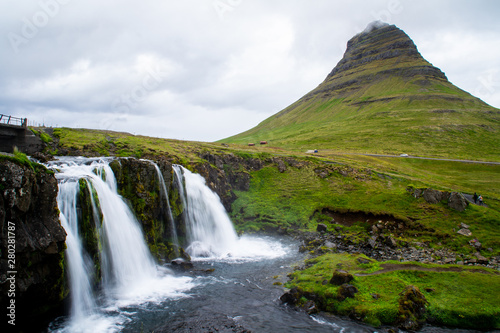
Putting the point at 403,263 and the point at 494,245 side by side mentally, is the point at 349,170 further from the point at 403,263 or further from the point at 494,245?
the point at 403,263

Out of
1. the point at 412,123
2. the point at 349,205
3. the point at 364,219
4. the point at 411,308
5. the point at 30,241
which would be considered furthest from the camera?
the point at 412,123

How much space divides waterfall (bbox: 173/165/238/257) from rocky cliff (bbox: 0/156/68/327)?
17520mm

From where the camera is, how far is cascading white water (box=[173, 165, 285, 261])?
34.5 metres

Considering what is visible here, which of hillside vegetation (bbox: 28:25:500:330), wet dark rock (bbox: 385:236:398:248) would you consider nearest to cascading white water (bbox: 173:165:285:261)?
hillside vegetation (bbox: 28:25:500:330)

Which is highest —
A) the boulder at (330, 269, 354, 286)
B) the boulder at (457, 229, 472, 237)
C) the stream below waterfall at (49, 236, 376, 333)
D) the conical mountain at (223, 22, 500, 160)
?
the conical mountain at (223, 22, 500, 160)

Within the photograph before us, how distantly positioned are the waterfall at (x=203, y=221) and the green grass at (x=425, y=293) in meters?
14.1

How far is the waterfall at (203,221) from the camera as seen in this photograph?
35.7m

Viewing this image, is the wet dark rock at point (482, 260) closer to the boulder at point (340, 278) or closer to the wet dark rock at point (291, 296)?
the boulder at point (340, 278)

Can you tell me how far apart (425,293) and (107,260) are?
25716 millimetres

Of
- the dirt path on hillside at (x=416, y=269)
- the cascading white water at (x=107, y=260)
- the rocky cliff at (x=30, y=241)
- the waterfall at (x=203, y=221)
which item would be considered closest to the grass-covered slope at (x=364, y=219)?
the dirt path on hillside at (x=416, y=269)

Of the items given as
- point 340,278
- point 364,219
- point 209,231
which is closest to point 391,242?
point 364,219

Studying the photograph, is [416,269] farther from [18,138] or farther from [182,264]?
[18,138]

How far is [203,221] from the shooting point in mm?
39375

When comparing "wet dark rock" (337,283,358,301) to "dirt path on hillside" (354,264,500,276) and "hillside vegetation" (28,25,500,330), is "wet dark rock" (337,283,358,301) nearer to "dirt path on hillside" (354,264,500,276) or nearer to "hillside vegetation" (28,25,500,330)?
"hillside vegetation" (28,25,500,330)
